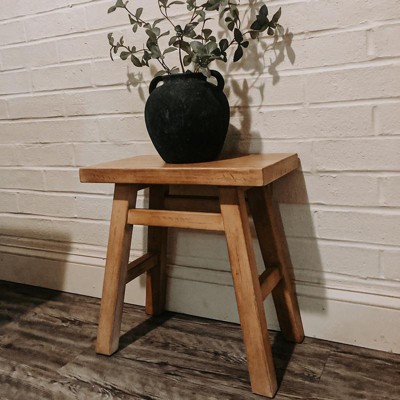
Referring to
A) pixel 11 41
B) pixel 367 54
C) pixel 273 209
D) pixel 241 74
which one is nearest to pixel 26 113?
pixel 11 41

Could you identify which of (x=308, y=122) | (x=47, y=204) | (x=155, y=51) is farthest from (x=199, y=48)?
(x=47, y=204)

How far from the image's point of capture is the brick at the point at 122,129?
4.52 ft

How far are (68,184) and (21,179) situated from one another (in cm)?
23

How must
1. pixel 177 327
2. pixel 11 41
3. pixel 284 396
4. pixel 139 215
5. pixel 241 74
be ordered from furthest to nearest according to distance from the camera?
pixel 11 41
pixel 177 327
pixel 241 74
pixel 139 215
pixel 284 396

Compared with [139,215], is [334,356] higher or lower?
lower

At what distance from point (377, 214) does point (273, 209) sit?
261 mm

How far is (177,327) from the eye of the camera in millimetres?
1325

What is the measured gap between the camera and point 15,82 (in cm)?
158

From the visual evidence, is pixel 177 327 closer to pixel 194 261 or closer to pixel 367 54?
pixel 194 261

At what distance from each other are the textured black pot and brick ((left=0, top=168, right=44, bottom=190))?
28.1 inches

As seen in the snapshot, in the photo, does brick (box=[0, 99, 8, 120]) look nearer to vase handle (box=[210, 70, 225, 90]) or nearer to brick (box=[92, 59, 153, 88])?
brick (box=[92, 59, 153, 88])

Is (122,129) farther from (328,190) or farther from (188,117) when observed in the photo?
(328,190)

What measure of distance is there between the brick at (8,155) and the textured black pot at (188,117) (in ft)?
2.60

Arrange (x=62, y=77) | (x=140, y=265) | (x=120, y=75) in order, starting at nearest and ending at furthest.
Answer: (x=140, y=265), (x=120, y=75), (x=62, y=77)
